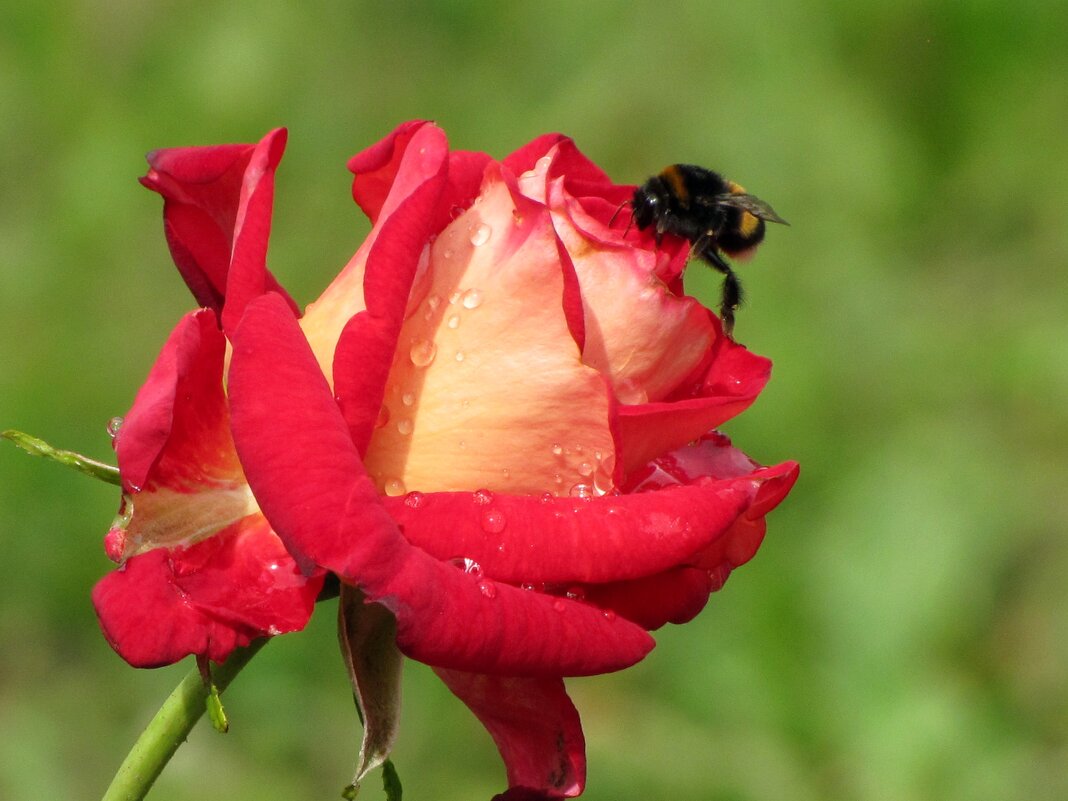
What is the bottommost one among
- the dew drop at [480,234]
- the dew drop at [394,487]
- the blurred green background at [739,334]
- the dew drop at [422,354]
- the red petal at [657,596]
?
the blurred green background at [739,334]

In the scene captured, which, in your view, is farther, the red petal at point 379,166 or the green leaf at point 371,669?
the red petal at point 379,166

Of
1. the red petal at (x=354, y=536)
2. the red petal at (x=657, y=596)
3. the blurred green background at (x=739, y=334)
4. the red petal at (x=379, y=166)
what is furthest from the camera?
the blurred green background at (x=739, y=334)

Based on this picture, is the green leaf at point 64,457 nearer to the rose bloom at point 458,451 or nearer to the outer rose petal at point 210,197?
the rose bloom at point 458,451

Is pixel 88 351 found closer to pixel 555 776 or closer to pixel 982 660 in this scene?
pixel 982 660

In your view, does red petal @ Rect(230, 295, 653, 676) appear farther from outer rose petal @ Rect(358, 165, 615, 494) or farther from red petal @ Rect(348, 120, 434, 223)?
red petal @ Rect(348, 120, 434, 223)

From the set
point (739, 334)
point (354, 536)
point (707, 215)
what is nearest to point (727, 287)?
point (707, 215)

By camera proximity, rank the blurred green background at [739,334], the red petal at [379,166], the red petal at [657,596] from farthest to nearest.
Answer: the blurred green background at [739,334], the red petal at [379,166], the red petal at [657,596]

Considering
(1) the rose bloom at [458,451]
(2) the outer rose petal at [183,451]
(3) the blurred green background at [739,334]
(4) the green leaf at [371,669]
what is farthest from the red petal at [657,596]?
(3) the blurred green background at [739,334]

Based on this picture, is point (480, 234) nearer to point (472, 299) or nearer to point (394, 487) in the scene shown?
point (472, 299)
